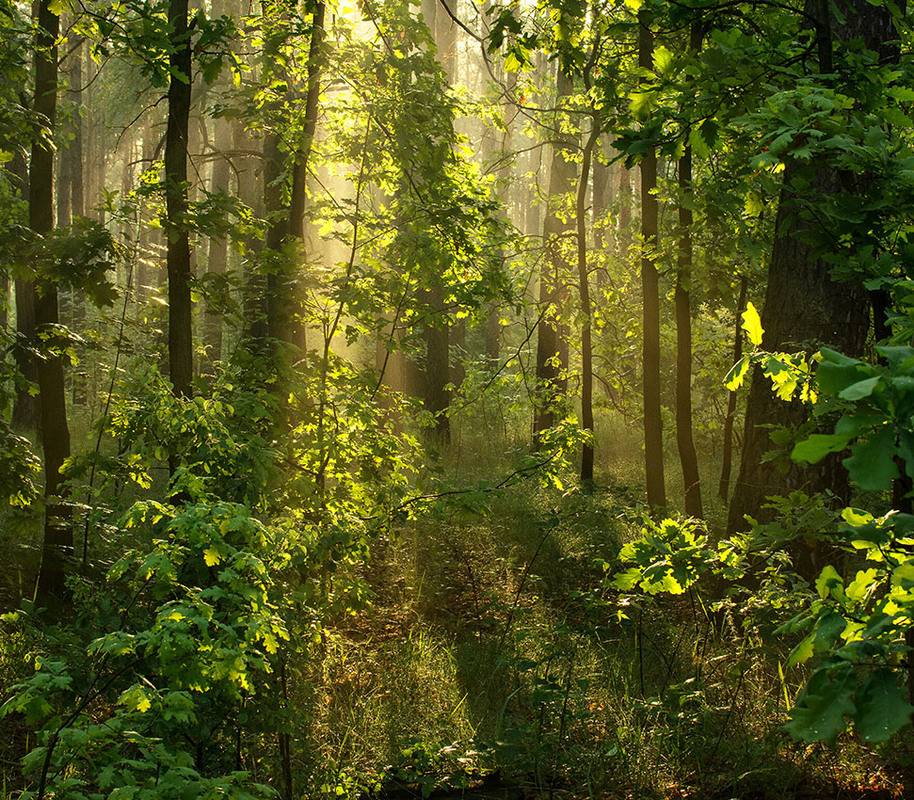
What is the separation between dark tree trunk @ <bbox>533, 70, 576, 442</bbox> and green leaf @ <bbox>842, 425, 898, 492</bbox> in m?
6.29

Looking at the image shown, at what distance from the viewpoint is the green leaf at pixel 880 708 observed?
4.19 ft

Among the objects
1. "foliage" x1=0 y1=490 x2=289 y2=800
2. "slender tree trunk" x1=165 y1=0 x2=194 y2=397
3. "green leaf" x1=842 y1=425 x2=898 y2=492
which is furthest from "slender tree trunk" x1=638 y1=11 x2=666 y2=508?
"green leaf" x1=842 y1=425 x2=898 y2=492

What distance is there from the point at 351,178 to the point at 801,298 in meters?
3.53

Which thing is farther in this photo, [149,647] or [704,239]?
[704,239]

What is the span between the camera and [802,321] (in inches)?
208

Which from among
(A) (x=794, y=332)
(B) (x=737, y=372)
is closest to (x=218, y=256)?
(A) (x=794, y=332)

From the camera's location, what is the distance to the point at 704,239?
688 centimetres

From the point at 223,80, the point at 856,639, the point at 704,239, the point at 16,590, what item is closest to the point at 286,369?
the point at 16,590

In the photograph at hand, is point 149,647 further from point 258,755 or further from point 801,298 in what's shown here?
point 801,298

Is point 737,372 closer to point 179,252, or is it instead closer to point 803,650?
point 803,650

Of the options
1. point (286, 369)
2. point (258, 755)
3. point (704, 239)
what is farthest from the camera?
point (704, 239)

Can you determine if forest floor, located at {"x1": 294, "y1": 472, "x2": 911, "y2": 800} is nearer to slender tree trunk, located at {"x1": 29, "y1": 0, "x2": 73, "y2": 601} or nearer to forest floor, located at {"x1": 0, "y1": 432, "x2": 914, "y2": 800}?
forest floor, located at {"x1": 0, "y1": 432, "x2": 914, "y2": 800}

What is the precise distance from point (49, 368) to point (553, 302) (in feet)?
20.9

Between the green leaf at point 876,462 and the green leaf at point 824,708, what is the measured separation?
1.44 ft
